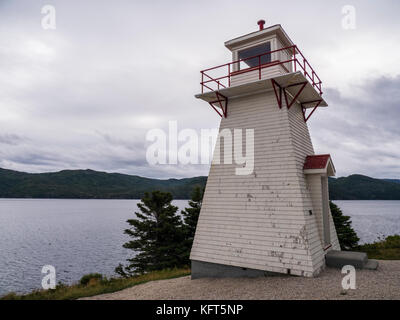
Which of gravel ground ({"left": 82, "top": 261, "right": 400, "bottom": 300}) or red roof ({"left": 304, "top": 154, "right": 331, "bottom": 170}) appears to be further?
red roof ({"left": 304, "top": 154, "right": 331, "bottom": 170})

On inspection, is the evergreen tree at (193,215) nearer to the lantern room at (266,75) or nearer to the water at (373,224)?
the lantern room at (266,75)

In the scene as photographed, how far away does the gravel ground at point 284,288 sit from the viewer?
722cm

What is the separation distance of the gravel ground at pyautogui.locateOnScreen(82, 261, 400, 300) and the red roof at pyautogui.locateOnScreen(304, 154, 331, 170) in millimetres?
4442

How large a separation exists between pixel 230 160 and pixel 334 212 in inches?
744

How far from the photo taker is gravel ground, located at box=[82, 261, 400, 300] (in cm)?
722

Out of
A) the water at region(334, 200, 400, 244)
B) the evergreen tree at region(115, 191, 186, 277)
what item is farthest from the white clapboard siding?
the water at region(334, 200, 400, 244)

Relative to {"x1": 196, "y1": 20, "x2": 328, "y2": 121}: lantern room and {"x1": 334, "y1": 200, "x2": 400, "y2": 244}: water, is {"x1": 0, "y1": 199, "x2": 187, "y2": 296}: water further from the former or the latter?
{"x1": 334, "y1": 200, "x2": 400, "y2": 244}: water

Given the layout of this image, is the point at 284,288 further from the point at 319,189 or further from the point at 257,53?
the point at 257,53

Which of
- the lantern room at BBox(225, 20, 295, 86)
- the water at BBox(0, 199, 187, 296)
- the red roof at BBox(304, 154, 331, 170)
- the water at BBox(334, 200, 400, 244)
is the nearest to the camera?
the red roof at BBox(304, 154, 331, 170)

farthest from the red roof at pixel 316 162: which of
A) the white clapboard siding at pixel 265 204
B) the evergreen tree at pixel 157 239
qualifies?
the evergreen tree at pixel 157 239

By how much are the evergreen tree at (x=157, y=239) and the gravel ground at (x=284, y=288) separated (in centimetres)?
1142

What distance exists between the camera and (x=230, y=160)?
11648mm

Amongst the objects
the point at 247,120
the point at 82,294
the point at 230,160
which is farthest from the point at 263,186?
the point at 82,294
